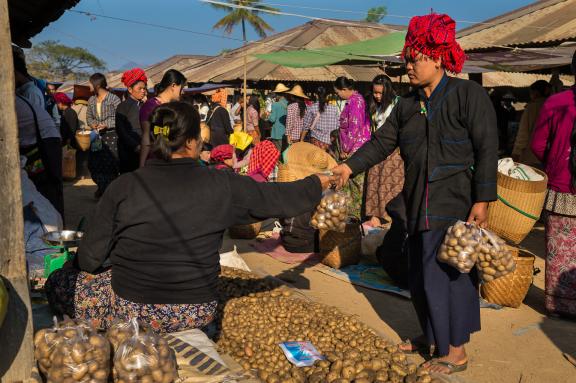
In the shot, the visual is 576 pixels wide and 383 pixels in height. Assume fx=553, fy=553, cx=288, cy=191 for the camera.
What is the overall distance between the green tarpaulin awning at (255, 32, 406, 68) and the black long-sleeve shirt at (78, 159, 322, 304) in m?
6.16

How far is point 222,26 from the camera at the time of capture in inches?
1077

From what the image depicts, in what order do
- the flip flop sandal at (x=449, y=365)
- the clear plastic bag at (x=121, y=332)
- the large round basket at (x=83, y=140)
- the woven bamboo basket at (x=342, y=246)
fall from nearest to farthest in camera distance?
the clear plastic bag at (x=121, y=332)
the flip flop sandal at (x=449, y=365)
the woven bamboo basket at (x=342, y=246)
the large round basket at (x=83, y=140)

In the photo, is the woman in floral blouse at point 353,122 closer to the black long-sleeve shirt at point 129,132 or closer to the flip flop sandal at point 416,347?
the black long-sleeve shirt at point 129,132

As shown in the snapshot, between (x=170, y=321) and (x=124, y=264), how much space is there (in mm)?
361

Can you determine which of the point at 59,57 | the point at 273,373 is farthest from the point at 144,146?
the point at 59,57

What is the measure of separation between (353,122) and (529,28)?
3.63 m

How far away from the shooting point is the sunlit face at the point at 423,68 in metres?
3.04

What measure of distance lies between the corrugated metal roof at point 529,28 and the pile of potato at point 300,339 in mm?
5585

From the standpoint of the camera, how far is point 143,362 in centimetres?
211

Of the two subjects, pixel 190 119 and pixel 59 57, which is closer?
pixel 190 119

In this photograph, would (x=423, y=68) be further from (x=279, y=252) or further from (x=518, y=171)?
(x=279, y=252)

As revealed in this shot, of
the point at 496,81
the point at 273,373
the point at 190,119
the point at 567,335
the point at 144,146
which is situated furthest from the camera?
the point at 496,81

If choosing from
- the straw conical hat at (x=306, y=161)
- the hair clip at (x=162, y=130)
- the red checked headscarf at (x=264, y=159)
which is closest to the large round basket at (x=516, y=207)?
the straw conical hat at (x=306, y=161)

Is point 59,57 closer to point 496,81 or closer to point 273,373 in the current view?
point 496,81
